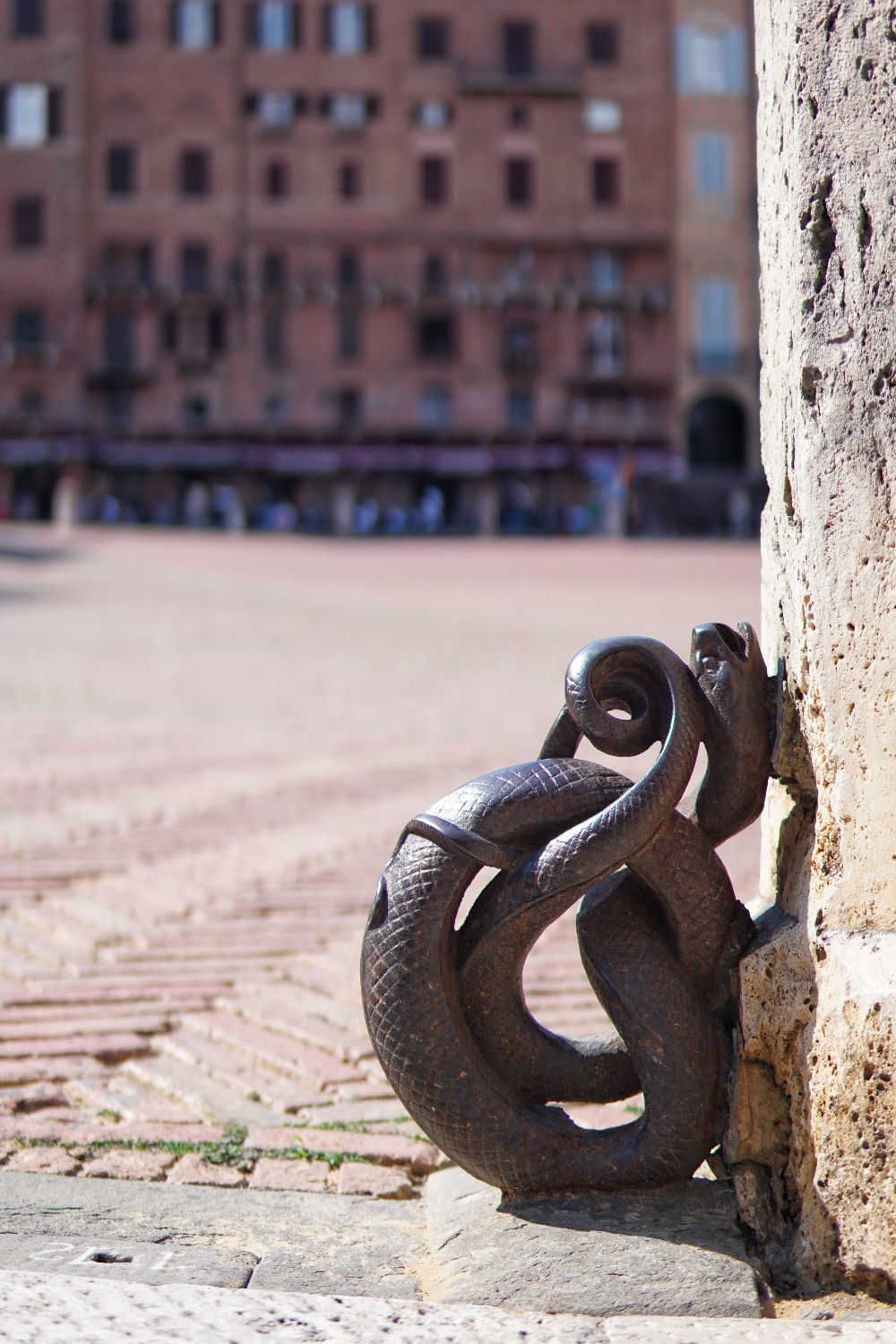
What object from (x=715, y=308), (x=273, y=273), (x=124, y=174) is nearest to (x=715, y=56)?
(x=715, y=308)

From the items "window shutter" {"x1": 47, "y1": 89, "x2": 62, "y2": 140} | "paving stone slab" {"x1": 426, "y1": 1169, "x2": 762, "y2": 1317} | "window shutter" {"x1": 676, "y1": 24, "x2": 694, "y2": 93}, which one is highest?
"window shutter" {"x1": 676, "y1": 24, "x2": 694, "y2": 93}

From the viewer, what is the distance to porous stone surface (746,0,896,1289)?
1.87m

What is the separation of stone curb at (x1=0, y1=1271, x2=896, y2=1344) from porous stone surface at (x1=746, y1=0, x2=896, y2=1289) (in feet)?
0.77

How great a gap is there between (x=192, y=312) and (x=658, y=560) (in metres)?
24.6

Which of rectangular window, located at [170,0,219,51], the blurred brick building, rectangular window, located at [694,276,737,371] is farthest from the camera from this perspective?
rectangular window, located at [694,276,737,371]

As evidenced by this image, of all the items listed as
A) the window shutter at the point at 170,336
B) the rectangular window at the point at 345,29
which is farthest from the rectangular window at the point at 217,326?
the rectangular window at the point at 345,29

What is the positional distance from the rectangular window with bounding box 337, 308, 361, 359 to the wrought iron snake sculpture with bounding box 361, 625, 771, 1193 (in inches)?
1690

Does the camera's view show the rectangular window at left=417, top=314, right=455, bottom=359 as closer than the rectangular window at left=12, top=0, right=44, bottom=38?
No

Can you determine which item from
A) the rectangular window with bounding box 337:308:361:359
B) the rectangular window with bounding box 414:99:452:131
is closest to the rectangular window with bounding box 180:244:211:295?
the rectangular window with bounding box 337:308:361:359

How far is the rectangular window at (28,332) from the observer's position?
140ft

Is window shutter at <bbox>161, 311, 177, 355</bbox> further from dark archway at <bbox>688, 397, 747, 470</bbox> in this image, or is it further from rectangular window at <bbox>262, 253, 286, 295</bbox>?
dark archway at <bbox>688, 397, 747, 470</bbox>

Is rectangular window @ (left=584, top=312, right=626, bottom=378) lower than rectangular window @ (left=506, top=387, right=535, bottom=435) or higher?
higher

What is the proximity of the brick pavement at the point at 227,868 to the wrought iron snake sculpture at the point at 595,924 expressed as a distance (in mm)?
373

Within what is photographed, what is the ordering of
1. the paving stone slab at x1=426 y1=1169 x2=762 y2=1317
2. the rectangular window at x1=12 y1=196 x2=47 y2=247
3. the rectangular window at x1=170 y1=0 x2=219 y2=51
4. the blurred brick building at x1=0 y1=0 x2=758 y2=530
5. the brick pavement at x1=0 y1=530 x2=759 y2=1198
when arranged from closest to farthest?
the paving stone slab at x1=426 y1=1169 x2=762 y2=1317 → the brick pavement at x1=0 y1=530 x2=759 y2=1198 → the rectangular window at x1=12 y1=196 x2=47 y2=247 → the blurred brick building at x1=0 y1=0 x2=758 y2=530 → the rectangular window at x1=170 y1=0 x2=219 y2=51
